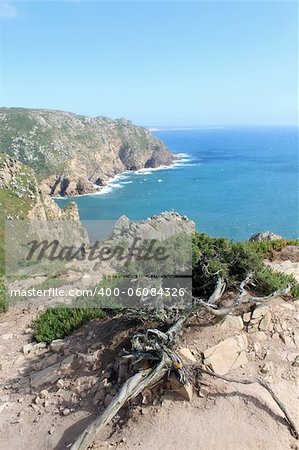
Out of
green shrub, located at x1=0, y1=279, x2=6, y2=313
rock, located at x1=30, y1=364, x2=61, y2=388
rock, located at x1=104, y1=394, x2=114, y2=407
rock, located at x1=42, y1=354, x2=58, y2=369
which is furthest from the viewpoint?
green shrub, located at x1=0, y1=279, x2=6, y2=313

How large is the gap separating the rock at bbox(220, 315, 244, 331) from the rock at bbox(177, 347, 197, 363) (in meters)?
0.96

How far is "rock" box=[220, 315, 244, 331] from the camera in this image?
7363mm

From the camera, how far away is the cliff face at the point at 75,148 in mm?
120250

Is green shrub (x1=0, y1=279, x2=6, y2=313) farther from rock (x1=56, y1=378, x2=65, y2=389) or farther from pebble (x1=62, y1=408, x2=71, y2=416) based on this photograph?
pebble (x1=62, y1=408, x2=71, y2=416)

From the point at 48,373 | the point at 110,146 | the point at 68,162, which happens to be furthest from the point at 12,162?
the point at 110,146

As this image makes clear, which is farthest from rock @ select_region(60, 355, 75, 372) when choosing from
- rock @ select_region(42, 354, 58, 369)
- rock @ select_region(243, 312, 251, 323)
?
rock @ select_region(243, 312, 251, 323)

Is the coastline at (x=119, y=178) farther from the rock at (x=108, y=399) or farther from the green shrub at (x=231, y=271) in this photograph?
the rock at (x=108, y=399)

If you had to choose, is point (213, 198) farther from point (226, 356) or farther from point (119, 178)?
point (226, 356)

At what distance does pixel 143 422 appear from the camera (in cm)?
600

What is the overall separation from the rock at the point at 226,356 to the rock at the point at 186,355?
0.73 ft

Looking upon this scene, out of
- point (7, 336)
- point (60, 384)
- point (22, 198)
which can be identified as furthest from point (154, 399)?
point (22, 198)

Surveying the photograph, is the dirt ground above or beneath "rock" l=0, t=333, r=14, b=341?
above

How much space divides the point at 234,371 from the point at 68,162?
4904 inches

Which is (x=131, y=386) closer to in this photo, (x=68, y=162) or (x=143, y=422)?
(x=143, y=422)
